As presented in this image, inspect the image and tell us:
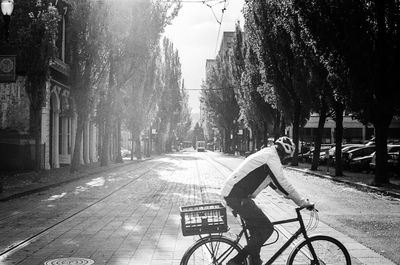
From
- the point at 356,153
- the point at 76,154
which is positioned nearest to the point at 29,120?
the point at 76,154

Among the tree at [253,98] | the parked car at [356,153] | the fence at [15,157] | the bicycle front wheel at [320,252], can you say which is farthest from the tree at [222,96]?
the bicycle front wheel at [320,252]

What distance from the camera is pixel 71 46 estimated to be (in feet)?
82.6

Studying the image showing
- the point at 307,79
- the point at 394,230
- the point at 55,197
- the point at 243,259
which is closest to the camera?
the point at 243,259

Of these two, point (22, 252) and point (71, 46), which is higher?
point (71, 46)

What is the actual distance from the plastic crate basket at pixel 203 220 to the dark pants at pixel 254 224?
348 mm

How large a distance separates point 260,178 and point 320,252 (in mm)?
1066

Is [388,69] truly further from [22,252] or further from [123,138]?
[123,138]

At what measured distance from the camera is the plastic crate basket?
4.96 m

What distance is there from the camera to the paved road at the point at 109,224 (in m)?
7.34

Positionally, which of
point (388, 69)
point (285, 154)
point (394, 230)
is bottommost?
point (394, 230)

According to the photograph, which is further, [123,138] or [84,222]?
[123,138]

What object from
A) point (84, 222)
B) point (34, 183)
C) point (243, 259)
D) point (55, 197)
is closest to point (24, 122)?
point (34, 183)

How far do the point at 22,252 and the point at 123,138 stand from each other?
104865 millimetres

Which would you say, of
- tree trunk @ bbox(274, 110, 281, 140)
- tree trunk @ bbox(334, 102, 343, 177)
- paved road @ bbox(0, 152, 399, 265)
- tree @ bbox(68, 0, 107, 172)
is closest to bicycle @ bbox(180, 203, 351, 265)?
paved road @ bbox(0, 152, 399, 265)
